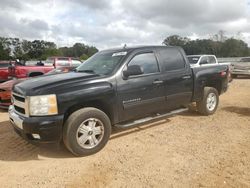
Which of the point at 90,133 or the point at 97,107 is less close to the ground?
the point at 97,107

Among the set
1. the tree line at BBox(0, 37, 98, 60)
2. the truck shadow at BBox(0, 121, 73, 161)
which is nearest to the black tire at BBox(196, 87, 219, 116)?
the truck shadow at BBox(0, 121, 73, 161)

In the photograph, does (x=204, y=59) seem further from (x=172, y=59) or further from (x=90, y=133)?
(x=90, y=133)

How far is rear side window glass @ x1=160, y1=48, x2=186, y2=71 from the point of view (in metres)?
6.24

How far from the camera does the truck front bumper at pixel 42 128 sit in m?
4.49

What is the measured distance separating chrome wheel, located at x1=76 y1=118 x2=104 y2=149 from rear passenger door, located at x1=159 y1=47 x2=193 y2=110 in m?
1.77

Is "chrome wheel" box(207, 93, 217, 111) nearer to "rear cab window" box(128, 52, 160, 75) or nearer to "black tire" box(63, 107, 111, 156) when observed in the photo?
"rear cab window" box(128, 52, 160, 75)

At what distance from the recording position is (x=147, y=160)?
4.61 meters

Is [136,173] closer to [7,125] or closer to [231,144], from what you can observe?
[231,144]

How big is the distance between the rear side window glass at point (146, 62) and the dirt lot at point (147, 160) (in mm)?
1275

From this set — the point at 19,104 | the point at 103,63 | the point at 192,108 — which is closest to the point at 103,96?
the point at 103,63

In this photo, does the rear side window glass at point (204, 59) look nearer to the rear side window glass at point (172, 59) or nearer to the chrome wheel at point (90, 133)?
the rear side window glass at point (172, 59)

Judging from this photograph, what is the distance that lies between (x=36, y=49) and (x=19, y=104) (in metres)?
94.5

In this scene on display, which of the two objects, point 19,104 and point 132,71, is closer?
point 19,104

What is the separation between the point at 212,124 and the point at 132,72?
8.11 feet
